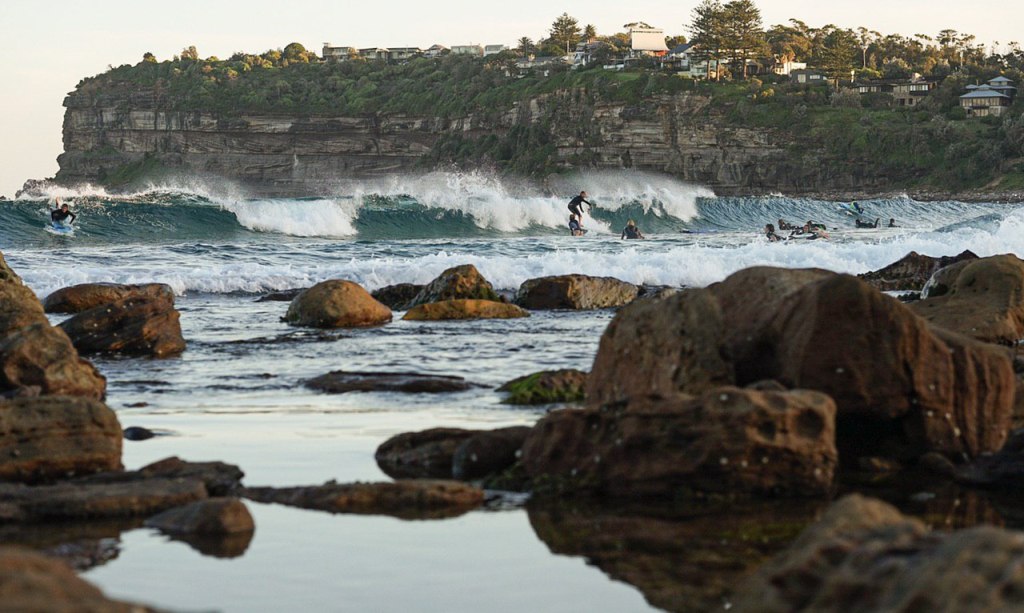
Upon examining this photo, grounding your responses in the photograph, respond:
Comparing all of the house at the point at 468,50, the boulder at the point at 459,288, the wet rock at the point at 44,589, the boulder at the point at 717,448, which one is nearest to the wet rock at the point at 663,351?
the boulder at the point at 717,448

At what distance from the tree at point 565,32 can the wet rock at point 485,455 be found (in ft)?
519

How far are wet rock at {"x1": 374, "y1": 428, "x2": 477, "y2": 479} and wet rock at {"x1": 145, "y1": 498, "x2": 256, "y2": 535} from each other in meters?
1.30

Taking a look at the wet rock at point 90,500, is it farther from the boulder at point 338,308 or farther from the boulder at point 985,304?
the boulder at point 338,308

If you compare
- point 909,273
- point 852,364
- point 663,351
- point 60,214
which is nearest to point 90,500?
point 663,351

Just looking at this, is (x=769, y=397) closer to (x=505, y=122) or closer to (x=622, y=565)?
(x=622, y=565)

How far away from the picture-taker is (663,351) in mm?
7676

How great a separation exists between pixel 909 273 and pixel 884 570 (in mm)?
18606

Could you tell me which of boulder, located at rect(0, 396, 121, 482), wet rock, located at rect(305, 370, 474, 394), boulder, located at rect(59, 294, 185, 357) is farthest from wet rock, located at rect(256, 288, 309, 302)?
boulder, located at rect(0, 396, 121, 482)

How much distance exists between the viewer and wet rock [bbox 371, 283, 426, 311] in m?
18.4

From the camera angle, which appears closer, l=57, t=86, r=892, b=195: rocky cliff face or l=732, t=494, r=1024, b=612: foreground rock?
l=732, t=494, r=1024, b=612: foreground rock

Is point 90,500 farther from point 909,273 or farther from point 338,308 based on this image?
point 909,273

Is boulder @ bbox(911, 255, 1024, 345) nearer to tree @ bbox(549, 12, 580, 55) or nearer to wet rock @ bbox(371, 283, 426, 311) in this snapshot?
wet rock @ bbox(371, 283, 426, 311)

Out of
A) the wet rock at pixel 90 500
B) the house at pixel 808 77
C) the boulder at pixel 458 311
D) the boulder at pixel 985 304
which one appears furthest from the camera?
the house at pixel 808 77

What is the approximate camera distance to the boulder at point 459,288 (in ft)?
56.2
